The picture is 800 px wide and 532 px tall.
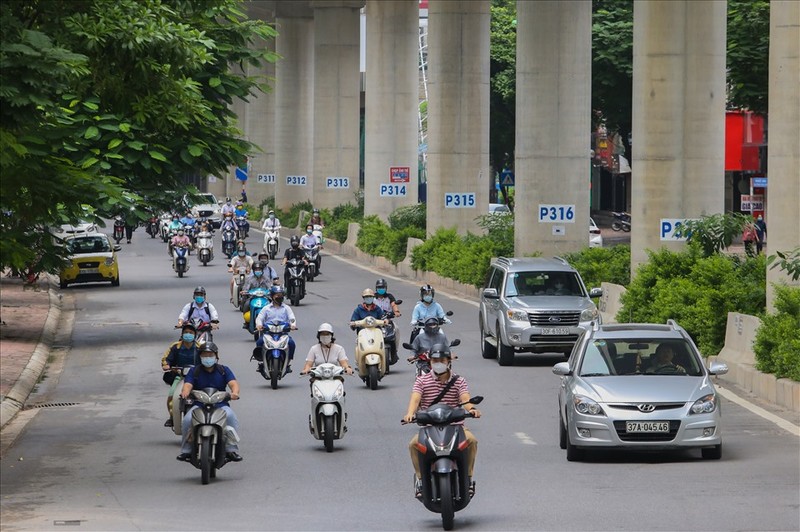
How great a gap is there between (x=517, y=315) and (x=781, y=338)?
245 inches

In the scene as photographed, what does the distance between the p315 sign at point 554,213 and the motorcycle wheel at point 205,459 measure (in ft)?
86.8

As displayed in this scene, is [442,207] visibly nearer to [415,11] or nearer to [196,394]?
[415,11]

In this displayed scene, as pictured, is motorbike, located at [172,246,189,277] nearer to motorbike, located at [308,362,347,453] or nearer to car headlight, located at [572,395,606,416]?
motorbike, located at [308,362,347,453]

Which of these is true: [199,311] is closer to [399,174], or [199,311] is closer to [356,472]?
[356,472]

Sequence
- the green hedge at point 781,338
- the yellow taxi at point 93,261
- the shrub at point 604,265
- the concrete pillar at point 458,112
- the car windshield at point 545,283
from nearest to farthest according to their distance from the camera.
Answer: the green hedge at point 781,338 < the car windshield at point 545,283 < the shrub at point 604,265 < the yellow taxi at point 93,261 < the concrete pillar at point 458,112

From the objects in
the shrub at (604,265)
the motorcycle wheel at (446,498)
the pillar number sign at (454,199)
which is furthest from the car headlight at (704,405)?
the pillar number sign at (454,199)

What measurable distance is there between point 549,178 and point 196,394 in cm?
2647

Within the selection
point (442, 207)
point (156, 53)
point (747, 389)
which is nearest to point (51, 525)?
point (156, 53)

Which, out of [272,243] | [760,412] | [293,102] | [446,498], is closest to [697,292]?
[760,412]

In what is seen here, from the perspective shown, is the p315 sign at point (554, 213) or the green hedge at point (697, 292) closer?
the green hedge at point (697, 292)

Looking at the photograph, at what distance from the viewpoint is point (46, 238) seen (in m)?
21.5

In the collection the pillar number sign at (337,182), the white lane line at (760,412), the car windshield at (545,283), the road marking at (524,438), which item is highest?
the pillar number sign at (337,182)

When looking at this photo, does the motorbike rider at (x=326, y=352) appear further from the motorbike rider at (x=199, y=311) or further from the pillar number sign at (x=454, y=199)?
the pillar number sign at (x=454, y=199)

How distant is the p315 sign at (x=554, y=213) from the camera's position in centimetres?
4238
